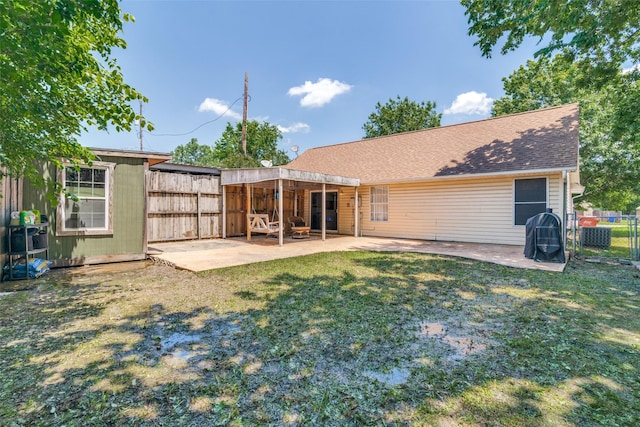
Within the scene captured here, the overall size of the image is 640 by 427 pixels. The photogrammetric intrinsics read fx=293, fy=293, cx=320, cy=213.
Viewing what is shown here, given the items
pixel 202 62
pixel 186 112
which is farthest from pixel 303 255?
pixel 186 112

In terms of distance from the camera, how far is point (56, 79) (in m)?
3.13

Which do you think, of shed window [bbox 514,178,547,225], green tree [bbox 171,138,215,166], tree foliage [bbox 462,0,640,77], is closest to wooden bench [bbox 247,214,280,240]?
shed window [bbox 514,178,547,225]

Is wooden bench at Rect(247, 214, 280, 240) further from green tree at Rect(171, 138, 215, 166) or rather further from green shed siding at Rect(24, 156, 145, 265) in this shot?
green tree at Rect(171, 138, 215, 166)

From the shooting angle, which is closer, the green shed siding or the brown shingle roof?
the green shed siding

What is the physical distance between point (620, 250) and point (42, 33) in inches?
570

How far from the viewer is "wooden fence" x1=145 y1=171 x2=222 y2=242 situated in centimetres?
1005

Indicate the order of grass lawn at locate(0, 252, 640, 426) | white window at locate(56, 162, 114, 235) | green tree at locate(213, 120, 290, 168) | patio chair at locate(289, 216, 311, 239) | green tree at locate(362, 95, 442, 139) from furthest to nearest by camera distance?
1. green tree at locate(213, 120, 290, 168)
2. green tree at locate(362, 95, 442, 139)
3. patio chair at locate(289, 216, 311, 239)
4. white window at locate(56, 162, 114, 235)
5. grass lawn at locate(0, 252, 640, 426)

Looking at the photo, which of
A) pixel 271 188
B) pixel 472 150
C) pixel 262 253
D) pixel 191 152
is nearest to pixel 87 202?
pixel 262 253

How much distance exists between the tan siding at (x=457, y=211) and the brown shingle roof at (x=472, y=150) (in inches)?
22.9

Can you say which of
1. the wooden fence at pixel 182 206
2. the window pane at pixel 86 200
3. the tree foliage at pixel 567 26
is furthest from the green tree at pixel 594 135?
the window pane at pixel 86 200

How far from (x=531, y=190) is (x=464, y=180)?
2058mm

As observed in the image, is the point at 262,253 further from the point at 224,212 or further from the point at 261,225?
the point at 224,212

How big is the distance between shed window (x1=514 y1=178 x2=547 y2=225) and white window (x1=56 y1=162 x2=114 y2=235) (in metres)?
11.8

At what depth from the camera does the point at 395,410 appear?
2.00 metres
